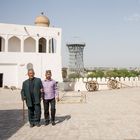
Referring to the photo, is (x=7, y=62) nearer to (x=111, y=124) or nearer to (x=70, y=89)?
(x=70, y=89)

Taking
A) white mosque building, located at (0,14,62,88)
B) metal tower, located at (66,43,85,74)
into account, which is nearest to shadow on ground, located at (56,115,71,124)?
white mosque building, located at (0,14,62,88)

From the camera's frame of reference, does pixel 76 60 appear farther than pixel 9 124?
Yes

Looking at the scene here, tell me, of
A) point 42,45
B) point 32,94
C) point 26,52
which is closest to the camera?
point 32,94

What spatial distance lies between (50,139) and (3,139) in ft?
3.43

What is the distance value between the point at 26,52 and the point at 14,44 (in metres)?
1.33

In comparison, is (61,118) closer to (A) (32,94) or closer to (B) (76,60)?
(A) (32,94)

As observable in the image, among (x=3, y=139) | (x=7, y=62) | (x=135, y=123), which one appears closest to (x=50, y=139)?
(x=3, y=139)

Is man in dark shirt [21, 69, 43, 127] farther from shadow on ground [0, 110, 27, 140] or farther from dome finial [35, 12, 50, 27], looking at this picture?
dome finial [35, 12, 50, 27]

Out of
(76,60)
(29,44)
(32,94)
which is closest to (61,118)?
(32,94)

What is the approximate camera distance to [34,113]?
9.36m

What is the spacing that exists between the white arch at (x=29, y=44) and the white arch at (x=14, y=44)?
0.69m

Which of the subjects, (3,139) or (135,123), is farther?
(135,123)

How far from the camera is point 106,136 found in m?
7.70

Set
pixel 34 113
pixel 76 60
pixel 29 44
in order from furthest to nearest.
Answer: pixel 76 60, pixel 29 44, pixel 34 113
